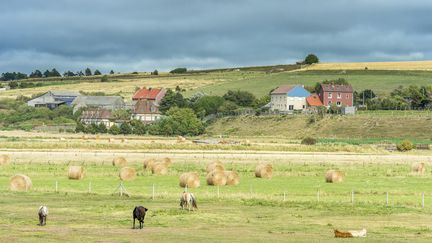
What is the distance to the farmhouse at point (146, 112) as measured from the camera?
184250 mm

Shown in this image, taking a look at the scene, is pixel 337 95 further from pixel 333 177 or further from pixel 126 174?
pixel 126 174

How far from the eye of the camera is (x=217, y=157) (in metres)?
84.1

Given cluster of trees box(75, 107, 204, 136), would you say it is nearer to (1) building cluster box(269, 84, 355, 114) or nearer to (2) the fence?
(1) building cluster box(269, 84, 355, 114)

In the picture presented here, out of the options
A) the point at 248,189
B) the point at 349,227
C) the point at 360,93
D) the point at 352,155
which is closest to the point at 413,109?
the point at 360,93

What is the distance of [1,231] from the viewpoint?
29.8 m

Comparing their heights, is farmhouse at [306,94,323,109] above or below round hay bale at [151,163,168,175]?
above

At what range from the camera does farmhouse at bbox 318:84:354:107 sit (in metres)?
176

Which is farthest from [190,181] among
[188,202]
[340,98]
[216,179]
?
[340,98]

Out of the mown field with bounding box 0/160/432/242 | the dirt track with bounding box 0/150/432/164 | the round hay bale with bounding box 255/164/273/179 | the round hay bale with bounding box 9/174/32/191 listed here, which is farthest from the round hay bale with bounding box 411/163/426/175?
the round hay bale with bounding box 9/174/32/191

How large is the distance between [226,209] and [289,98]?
13812 centimetres

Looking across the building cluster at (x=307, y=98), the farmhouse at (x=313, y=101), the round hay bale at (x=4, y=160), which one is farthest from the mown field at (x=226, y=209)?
the farmhouse at (x=313, y=101)

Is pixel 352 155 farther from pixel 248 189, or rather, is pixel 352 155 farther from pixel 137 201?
pixel 137 201

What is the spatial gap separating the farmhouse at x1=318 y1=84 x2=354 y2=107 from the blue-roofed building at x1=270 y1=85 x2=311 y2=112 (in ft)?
14.8

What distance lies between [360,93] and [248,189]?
456 ft
